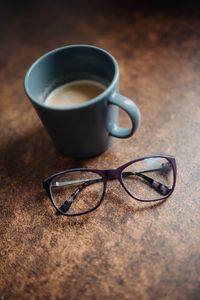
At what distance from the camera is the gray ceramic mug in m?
0.40

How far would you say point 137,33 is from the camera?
0.66 meters

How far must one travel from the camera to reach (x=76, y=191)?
46cm

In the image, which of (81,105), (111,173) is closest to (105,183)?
(111,173)

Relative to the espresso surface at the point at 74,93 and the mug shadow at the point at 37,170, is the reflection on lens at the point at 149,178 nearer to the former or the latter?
the mug shadow at the point at 37,170

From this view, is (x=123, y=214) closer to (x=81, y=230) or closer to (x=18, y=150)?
(x=81, y=230)

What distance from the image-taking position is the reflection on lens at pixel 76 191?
45 centimetres

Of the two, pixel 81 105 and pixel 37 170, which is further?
pixel 37 170

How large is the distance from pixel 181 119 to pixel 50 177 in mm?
229

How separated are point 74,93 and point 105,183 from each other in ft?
0.48

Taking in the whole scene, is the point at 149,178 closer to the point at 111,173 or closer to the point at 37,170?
the point at 111,173

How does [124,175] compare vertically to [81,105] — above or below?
below

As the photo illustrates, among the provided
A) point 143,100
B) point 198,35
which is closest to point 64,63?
point 143,100

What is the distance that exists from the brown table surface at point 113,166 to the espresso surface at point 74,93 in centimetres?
8

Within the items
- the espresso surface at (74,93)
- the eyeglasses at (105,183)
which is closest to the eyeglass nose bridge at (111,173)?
the eyeglasses at (105,183)
